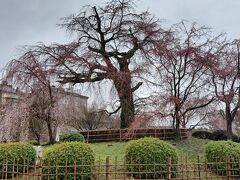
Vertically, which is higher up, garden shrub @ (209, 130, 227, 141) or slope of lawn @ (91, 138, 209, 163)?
garden shrub @ (209, 130, 227, 141)

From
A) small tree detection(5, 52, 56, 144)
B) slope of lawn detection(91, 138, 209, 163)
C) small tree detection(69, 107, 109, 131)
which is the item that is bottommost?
slope of lawn detection(91, 138, 209, 163)

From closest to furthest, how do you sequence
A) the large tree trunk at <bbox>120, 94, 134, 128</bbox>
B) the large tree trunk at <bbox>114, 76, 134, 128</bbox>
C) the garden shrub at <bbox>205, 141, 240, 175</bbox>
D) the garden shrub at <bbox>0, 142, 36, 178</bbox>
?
1. the garden shrub at <bbox>0, 142, 36, 178</bbox>
2. the garden shrub at <bbox>205, 141, 240, 175</bbox>
3. the large tree trunk at <bbox>114, 76, 134, 128</bbox>
4. the large tree trunk at <bbox>120, 94, 134, 128</bbox>

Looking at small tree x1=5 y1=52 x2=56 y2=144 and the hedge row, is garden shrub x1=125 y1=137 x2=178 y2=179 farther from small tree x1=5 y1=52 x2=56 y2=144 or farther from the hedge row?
small tree x1=5 y1=52 x2=56 y2=144

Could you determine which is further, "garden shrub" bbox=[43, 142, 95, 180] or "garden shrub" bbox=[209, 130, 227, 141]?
"garden shrub" bbox=[209, 130, 227, 141]

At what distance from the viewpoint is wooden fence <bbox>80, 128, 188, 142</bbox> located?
14.7m

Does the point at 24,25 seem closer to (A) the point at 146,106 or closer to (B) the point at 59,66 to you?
(B) the point at 59,66

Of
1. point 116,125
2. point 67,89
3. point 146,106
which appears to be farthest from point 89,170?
point 116,125

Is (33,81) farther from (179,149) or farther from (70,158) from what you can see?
(70,158)

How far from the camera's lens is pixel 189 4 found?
9.73 meters

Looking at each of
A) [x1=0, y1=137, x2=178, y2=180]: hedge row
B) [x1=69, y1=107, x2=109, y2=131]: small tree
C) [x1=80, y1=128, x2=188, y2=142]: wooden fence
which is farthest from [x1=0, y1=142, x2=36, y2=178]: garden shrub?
[x1=69, y1=107, x2=109, y2=131]: small tree

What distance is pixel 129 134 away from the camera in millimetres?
14320

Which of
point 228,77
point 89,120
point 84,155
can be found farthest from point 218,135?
point 89,120

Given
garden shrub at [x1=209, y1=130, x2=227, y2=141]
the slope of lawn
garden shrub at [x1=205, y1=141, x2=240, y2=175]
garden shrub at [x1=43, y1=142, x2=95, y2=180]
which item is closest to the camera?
garden shrub at [x1=43, y1=142, x2=95, y2=180]

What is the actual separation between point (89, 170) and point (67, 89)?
7705mm
